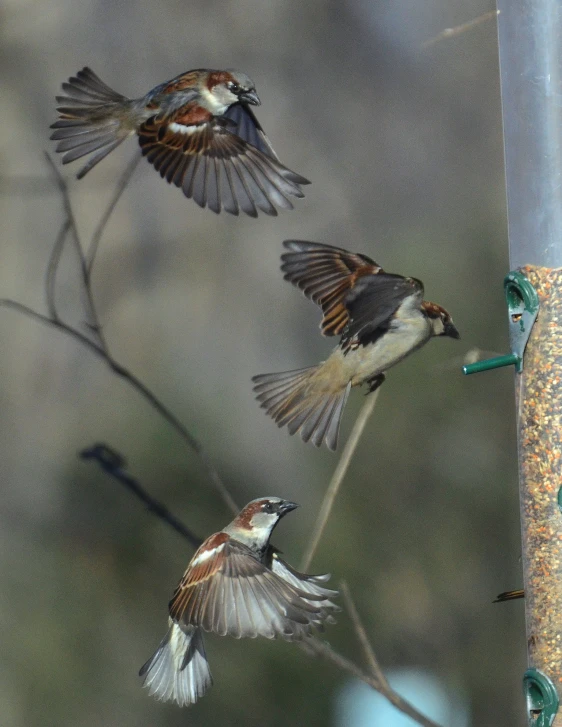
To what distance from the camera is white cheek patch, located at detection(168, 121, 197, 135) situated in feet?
12.6

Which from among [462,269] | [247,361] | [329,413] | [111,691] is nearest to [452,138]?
[462,269]

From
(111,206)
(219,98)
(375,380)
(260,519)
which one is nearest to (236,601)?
(260,519)

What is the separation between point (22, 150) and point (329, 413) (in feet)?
21.1

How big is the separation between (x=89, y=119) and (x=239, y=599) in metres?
1.90

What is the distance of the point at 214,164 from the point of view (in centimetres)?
371

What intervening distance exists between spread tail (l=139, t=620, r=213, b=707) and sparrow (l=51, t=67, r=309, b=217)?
1.51m

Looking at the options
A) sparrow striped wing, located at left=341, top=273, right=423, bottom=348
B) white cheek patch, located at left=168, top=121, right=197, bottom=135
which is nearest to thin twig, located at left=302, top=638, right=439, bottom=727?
sparrow striped wing, located at left=341, top=273, right=423, bottom=348

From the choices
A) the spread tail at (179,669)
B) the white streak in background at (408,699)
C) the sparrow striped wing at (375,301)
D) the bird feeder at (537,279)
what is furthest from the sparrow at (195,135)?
the white streak in background at (408,699)

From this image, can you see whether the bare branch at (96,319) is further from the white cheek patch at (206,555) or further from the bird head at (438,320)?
the bird head at (438,320)

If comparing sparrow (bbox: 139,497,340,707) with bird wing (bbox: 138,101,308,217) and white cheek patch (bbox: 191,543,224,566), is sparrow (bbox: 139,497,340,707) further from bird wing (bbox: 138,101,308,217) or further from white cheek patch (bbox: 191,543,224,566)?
bird wing (bbox: 138,101,308,217)

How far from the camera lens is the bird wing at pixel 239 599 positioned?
3104mm

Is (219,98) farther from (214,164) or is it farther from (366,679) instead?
(366,679)

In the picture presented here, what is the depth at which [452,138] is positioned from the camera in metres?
10.5

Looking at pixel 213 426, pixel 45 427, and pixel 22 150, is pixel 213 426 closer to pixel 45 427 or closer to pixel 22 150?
pixel 45 427
